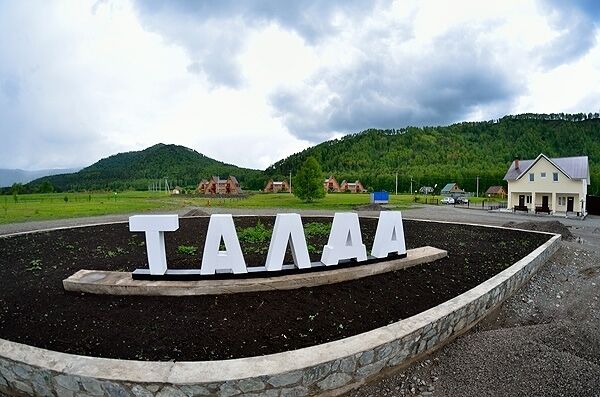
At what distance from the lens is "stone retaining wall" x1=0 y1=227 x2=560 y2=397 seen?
3.18 metres

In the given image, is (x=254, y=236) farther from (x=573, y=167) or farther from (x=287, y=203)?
(x=573, y=167)

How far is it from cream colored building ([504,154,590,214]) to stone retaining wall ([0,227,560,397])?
32693 millimetres

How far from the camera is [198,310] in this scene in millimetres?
5109

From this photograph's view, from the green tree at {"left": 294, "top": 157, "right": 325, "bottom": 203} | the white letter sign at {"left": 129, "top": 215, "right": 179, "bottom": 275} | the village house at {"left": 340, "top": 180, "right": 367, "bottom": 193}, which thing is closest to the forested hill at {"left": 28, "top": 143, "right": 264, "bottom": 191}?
the village house at {"left": 340, "top": 180, "right": 367, "bottom": 193}

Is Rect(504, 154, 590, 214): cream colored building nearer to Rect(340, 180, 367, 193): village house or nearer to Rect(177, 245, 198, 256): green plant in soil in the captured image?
Rect(177, 245, 198, 256): green plant in soil

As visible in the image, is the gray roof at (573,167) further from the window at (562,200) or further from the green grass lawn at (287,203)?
the green grass lawn at (287,203)

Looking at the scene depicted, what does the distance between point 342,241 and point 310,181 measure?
32.3 metres

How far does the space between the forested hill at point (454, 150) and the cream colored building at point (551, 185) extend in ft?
138

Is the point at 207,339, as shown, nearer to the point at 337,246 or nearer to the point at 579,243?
the point at 337,246

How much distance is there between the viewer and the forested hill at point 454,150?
274ft

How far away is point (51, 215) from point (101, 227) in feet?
38.2

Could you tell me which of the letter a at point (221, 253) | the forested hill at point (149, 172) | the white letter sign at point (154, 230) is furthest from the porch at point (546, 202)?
the forested hill at point (149, 172)

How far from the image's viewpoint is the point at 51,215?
22.0 m

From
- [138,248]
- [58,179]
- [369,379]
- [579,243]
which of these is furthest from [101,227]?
[58,179]
